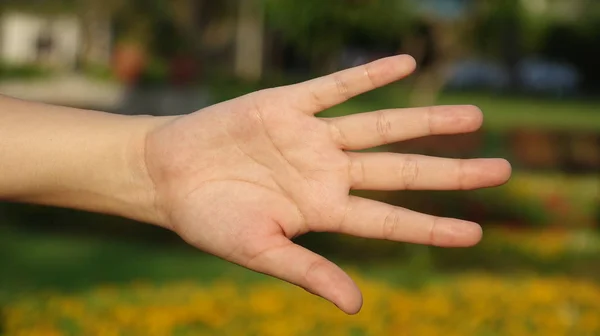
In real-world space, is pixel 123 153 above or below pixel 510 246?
above

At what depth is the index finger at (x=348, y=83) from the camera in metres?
2.36

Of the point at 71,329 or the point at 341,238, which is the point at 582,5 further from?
the point at 71,329

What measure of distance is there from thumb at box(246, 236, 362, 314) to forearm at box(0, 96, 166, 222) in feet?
1.32

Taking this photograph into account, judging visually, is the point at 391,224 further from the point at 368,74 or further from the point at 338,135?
the point at 368,74

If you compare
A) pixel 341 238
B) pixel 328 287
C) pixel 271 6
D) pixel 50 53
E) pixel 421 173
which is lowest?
pixel 50 53

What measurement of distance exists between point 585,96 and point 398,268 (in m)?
28.5

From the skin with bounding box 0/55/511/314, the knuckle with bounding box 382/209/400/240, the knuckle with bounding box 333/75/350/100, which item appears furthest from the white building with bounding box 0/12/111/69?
the knuckle with bounding box 382/209/400/240

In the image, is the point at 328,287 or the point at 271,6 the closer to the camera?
the point at 328,287

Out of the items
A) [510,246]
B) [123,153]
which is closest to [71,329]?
[123,153]

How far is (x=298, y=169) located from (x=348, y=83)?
248 mm

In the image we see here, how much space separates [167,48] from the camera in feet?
117

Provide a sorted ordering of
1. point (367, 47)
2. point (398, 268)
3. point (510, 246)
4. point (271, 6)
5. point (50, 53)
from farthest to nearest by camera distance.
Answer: point (50, 53), point (367, 47), point (271, 6), point (510, 246), point (398, 268)

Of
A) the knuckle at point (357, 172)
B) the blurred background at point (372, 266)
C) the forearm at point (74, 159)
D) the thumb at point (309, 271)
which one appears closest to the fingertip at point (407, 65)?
the knuckle at point (357, 172)

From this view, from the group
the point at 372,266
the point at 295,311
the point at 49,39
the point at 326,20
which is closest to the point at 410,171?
the point at 295,311
